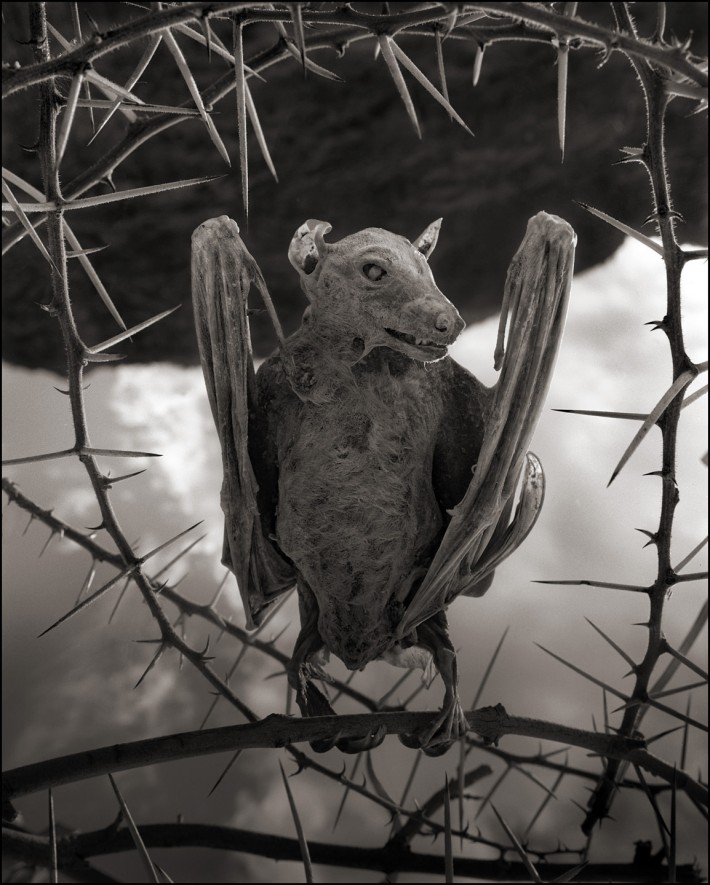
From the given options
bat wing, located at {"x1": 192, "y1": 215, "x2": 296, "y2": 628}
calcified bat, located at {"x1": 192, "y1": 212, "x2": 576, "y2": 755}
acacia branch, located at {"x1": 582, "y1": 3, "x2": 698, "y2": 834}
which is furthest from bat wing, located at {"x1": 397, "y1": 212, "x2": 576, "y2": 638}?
bat wing, located at {"x1": 192, "y1": 215, "x2": 296, "y2": 628}

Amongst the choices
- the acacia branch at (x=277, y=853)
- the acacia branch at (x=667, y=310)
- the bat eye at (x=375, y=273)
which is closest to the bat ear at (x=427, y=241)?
the bat eye at (x=375, y=273)

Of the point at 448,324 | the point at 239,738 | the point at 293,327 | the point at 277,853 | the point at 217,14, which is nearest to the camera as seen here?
the point at 217,14

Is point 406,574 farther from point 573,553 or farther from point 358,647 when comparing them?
point 573,553

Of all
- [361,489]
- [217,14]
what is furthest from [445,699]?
[217,14]

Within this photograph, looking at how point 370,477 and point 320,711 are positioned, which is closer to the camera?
point 370,477

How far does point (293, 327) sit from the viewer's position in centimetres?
237

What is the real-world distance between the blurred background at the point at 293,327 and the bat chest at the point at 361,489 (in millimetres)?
1012

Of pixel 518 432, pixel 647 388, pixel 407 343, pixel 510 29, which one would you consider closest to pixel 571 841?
pixel 647 388

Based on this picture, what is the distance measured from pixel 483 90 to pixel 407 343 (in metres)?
1.35

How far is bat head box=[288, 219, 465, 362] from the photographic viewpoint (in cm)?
104

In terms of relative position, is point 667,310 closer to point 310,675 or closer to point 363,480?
point 363,480

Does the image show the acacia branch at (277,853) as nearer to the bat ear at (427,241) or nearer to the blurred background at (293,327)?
the blurred background at (293,327)

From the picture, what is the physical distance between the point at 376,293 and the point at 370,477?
0.23 metres

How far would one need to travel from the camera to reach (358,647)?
122 centimetres
